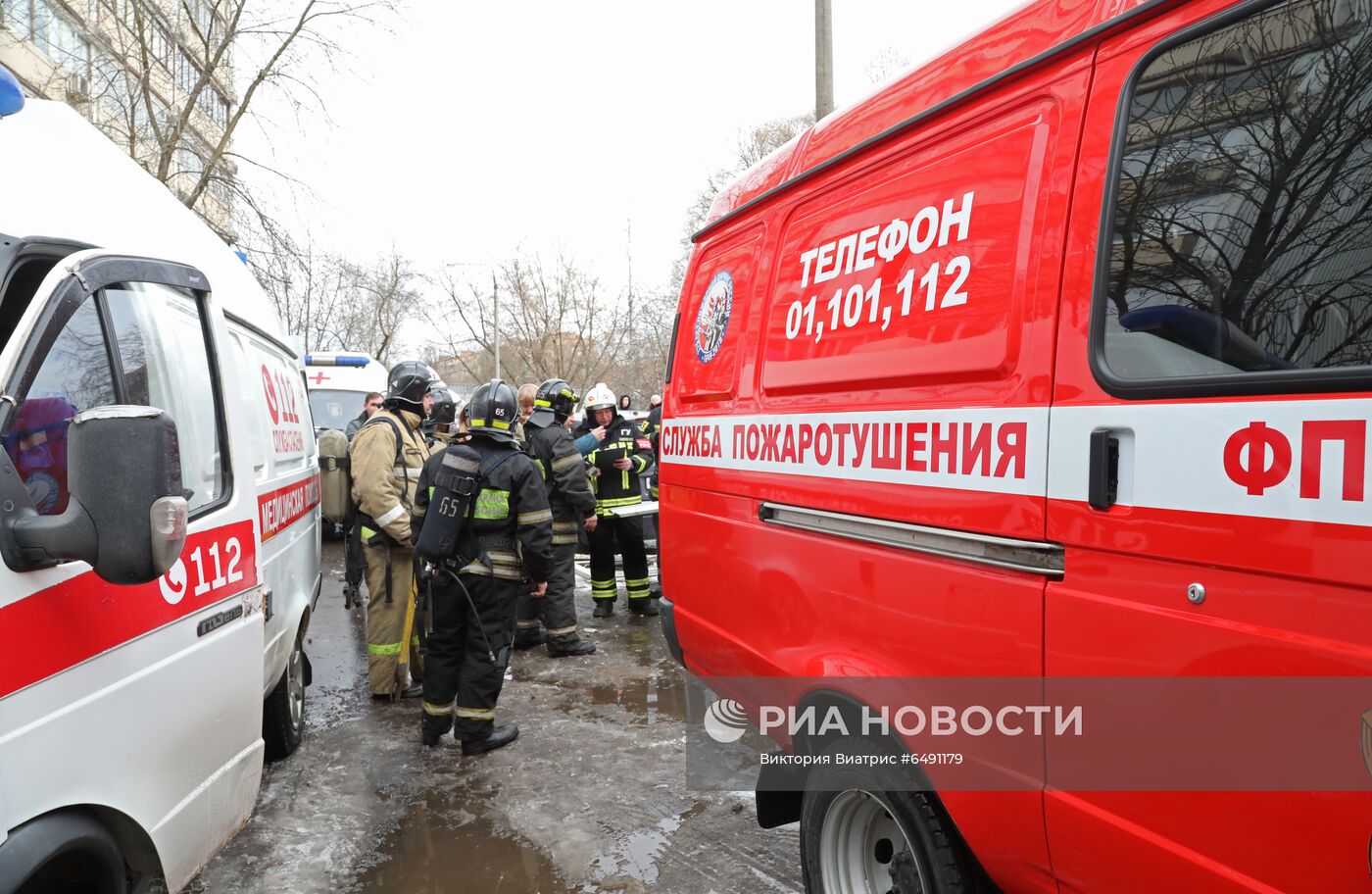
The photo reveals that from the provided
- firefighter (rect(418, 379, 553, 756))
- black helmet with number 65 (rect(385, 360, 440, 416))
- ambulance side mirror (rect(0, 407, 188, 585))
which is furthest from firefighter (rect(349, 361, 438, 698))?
ambulance side mirror (rect(0, 407, 188, 585))

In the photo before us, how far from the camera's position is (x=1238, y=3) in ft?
4.91

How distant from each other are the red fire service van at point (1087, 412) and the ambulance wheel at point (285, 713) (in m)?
2.76

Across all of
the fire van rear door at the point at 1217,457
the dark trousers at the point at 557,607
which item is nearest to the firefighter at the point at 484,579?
the dark trousers at the point at 557,607

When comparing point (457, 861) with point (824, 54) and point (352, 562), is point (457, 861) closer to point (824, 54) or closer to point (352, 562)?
point (352, 562)

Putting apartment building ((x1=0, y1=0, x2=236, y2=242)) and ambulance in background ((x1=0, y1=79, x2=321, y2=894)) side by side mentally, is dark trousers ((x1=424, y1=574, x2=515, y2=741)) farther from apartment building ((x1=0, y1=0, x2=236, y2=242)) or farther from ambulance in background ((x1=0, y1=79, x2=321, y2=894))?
apartment building ((x1=0, y1=0, x2=236, y2=242))

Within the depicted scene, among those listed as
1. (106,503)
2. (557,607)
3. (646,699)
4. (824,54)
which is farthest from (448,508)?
(824,54)

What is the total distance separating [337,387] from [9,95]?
11.1m

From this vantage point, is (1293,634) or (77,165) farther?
(77,165)

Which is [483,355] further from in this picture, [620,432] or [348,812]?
[348,812]

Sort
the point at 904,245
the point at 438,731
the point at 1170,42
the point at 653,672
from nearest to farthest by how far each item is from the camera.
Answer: the point at 1170,42
the point at 904,245
the point at 438,731
the point at 653,672

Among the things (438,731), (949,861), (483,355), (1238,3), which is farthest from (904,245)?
(483,355)

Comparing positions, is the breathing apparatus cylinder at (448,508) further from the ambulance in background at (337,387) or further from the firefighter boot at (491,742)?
the ambulance in background at (337,387)

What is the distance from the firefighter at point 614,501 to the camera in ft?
25.1

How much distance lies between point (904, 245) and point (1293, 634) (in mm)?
1272
